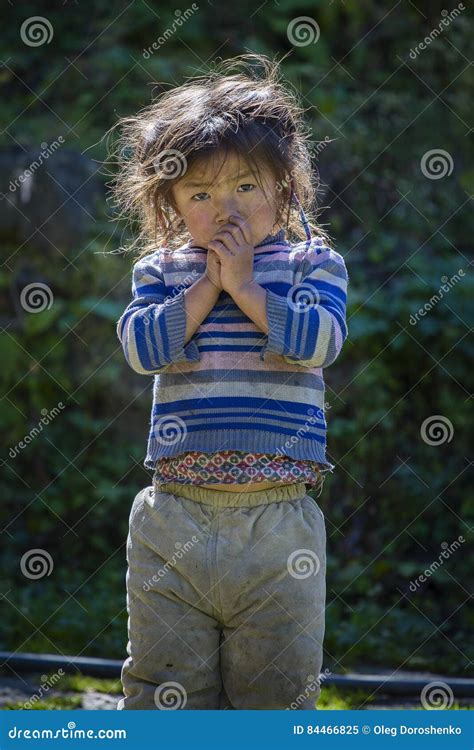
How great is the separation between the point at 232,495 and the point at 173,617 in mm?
306

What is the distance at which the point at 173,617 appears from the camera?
244 centimetres

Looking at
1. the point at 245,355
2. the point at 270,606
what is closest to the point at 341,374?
the point at 245,355

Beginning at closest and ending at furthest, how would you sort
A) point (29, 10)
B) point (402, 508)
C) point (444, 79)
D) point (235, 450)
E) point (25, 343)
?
point (235, 450), point (402, 508), point (25, 343), point (444, 79), point (29, 10)

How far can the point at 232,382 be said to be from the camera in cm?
248

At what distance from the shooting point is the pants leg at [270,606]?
2.42 meters

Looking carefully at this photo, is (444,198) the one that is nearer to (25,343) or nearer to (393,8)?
(393,8)

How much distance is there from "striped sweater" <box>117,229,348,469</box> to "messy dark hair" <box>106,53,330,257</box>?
17cm

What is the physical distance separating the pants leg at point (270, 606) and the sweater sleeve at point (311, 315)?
37 cm

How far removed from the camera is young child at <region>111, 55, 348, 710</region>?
242 cm

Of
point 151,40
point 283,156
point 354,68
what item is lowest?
point 283,156

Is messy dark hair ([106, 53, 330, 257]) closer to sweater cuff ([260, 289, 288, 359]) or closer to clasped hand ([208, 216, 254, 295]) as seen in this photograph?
clasped hand ([208, 216, 254, 295])

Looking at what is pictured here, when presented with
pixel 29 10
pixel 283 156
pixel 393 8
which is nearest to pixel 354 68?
pixel 393 8

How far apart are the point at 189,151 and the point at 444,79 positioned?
4885mm

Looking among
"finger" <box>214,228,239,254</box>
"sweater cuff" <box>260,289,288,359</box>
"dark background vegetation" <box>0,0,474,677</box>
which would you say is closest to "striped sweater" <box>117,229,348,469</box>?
"sweater cuff" <box>260,289,288,359</box>
